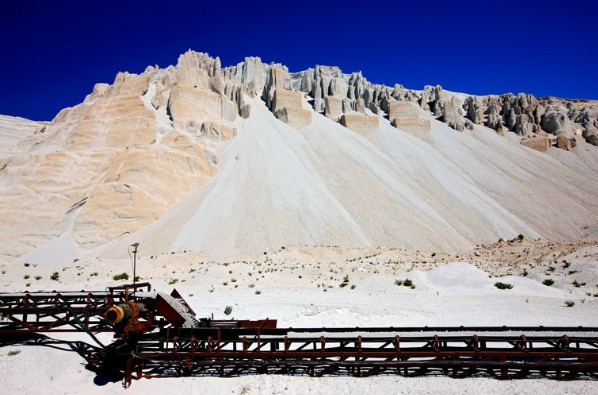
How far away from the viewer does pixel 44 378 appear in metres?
10.4

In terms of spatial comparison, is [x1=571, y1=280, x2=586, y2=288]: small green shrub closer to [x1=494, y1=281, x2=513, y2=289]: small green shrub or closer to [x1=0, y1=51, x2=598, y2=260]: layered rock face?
[x1=494, y1=281, x2=513, y2=289]: small green shrub

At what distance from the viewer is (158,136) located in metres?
51.5

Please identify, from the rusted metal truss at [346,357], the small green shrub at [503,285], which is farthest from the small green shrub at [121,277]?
the small green shrub at [503,285]

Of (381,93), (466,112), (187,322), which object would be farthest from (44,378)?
(466,112)

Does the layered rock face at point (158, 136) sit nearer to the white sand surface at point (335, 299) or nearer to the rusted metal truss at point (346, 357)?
the white sand surface at point (335, 299)

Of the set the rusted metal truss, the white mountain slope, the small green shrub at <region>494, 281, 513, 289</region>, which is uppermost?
the white mountain slope

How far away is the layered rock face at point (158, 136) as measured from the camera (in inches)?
1676

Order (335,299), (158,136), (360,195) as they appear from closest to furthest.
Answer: (335,299) → (360,195) → (158,136)

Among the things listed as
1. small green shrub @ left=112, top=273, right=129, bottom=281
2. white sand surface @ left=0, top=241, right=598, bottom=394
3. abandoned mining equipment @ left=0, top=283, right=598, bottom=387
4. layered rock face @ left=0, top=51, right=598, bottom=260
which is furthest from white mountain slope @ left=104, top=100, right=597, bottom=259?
abandoned mining equipment @ left=0, top=283, right=598, bottom=387

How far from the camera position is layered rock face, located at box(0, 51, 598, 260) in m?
42.6

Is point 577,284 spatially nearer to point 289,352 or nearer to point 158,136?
point 289,352

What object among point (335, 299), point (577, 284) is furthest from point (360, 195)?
point (335, 299)

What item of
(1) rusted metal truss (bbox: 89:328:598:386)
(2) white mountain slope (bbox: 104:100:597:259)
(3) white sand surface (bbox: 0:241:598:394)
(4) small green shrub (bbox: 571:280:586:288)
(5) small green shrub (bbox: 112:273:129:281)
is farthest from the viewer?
(2) white mountain slope (bbox: 104:100:597:259)

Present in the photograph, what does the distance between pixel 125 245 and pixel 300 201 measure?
1773cm
